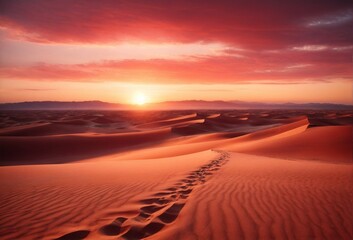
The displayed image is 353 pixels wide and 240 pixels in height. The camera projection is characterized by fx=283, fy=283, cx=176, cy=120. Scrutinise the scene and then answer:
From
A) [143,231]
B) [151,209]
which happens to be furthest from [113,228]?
[151,209]

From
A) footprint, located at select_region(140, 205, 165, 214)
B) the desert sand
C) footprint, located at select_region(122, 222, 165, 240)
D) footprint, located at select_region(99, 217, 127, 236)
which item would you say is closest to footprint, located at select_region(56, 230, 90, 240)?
the desert sand

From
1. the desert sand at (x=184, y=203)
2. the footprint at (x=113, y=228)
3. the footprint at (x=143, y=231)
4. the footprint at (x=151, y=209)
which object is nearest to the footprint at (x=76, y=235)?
the desert sand at (x=184, y=203)

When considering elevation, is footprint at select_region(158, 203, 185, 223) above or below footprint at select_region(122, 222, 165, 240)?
above

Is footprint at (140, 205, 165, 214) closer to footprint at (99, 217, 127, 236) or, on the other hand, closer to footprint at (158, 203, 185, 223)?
footprint at (158, 203, 185, 223)

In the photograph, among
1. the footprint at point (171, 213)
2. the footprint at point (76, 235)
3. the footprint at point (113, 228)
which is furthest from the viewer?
the footprint at point (171, 213)

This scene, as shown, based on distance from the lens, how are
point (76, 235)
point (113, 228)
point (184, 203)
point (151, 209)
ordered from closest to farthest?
point (76, 235)
point (113, 228)
point (151, 209)
point (184, 203)

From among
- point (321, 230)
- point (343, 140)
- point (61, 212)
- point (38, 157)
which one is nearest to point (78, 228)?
point (61, 212)

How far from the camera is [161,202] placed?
576 centimetres

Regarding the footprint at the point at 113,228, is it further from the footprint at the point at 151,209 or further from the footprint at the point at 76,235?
the footprint at the point at 151,209

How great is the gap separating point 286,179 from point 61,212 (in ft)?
19.2

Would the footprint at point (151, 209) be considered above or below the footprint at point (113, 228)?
below

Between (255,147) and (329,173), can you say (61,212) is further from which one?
(255,147)

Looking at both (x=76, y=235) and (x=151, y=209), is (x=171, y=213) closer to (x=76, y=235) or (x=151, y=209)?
(x=151, y=209)

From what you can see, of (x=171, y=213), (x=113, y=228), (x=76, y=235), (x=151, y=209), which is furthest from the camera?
(x=151, y=209)
